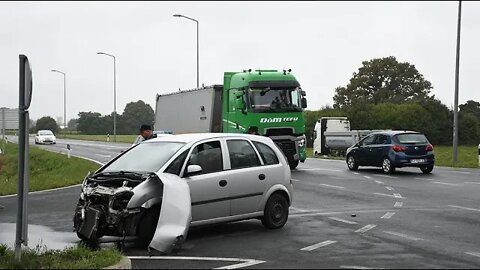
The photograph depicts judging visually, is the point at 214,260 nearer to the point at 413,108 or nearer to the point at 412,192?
the point at 412,192

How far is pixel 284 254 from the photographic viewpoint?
8.02 metres

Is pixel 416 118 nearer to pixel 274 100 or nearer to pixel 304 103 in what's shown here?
pixel 304 103

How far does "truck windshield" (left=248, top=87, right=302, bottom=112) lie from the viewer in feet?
72.8

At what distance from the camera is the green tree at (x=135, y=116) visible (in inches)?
3275

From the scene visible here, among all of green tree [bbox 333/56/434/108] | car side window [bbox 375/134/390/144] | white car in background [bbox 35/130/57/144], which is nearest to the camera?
car side window [bbox 375/134/390/144]

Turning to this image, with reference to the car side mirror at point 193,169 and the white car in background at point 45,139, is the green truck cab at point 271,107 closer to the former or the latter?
the car side mirror at point 193,169

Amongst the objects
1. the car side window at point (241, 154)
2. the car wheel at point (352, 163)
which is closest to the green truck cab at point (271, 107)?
the car wheel at point (352, 163)

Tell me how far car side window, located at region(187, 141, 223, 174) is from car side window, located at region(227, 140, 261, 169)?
8.7 inches

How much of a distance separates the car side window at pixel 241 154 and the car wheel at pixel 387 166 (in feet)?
43.2

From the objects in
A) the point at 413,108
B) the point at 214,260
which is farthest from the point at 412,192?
the point at 413,108

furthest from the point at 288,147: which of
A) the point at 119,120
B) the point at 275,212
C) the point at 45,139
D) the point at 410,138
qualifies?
the point at 119,120

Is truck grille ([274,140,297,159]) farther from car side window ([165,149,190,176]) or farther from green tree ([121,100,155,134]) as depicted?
green tree ([121,100,155,134])

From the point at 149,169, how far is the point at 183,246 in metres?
1.24

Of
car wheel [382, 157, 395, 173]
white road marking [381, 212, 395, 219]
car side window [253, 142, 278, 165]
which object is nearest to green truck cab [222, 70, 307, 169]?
car wheel [382, 157, 395, 173]
